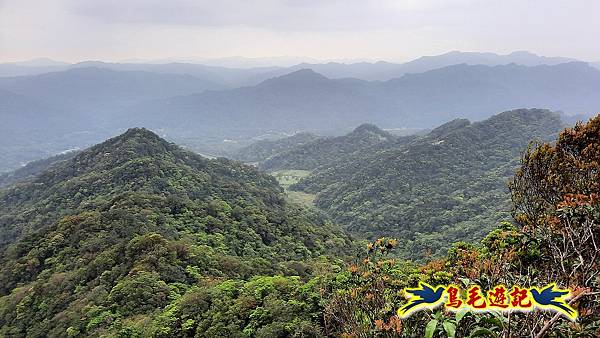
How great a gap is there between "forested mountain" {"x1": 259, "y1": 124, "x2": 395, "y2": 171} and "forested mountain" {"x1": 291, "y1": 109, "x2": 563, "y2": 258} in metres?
9.18

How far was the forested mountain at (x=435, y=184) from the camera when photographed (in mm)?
53219

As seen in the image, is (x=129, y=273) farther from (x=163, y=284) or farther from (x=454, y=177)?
(x=454, y=177)

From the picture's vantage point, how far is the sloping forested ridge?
5.28m

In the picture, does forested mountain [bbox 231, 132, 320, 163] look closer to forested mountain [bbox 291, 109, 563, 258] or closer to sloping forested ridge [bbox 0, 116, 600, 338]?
forested mountain [bbox 291, 109, 563, 258]

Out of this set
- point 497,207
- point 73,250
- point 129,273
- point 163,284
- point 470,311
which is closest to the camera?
point 470,311

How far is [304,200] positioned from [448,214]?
30480 millimetres

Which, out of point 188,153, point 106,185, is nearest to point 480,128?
point 188,153

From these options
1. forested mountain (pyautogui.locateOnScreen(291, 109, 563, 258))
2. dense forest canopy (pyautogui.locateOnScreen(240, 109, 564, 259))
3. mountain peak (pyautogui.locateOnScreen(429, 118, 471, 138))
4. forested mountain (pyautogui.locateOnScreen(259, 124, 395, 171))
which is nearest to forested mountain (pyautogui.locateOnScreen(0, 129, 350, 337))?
dense forest canopy (pyautogui.locateOnScreen(240, 109, 564, 259))

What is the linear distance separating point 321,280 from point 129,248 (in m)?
13.4

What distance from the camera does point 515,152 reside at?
78312 mm

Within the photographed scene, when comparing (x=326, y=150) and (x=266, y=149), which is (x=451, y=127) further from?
(x=266, y=149)

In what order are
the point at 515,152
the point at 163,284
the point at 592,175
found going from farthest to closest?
the point at 515,152, the point at 163,284, the point at 592,175

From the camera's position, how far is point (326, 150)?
118 meters

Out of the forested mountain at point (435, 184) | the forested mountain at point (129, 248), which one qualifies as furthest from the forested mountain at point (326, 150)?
the forested mountain at point (129, 248)
